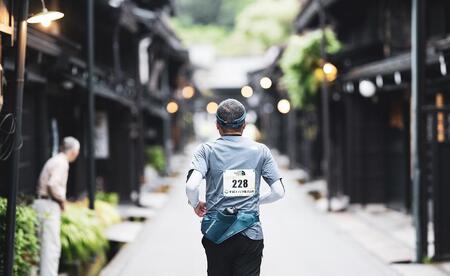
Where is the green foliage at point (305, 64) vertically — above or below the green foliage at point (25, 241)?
above

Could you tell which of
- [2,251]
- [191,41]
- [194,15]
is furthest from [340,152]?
[194,15]

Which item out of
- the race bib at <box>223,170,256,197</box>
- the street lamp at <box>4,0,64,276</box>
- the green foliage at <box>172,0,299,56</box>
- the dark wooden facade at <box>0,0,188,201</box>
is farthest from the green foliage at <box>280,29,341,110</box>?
the green foliage at <box>172,0,299,56</box>

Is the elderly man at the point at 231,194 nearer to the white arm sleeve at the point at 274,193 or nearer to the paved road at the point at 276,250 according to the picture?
the white arm sleeve at the point at 274,193

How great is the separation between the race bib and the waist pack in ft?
0.60

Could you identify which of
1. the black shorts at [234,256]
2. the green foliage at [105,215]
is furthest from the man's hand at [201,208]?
the green foliage at [105,215]

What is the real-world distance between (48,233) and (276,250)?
208 inches

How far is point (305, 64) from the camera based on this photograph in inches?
896

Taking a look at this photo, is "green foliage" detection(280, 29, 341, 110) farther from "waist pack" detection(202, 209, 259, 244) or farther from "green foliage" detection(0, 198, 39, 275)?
"waist pack" detection(202, 209, 259, 244)

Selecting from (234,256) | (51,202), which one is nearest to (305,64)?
→ (51,202)

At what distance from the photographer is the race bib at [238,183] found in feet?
18.0

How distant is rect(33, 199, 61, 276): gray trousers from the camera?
8.98 m

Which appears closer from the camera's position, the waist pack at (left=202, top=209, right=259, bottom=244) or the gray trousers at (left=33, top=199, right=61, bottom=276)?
the waist pack at (left=202, top=209, right=259, bottom=244)

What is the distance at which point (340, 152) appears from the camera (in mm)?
21500

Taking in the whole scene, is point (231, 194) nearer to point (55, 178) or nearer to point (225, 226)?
point (225, 226)
